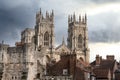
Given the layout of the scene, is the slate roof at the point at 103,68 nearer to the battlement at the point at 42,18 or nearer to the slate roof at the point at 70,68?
the slate roof at the point at 70,68

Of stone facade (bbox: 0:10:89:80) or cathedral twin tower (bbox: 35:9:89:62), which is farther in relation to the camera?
cathedral twin tower (bbox: 35:9:89:62)

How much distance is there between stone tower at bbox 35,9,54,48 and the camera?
116m

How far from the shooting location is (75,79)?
51.4m

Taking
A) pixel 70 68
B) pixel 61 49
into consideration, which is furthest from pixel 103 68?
pixel 61 49

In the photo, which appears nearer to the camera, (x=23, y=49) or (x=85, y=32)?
(x=23, y=49)

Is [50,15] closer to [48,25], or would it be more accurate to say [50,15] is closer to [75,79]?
[48,25]

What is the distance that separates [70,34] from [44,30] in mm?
10405

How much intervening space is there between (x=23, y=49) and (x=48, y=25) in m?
68.0

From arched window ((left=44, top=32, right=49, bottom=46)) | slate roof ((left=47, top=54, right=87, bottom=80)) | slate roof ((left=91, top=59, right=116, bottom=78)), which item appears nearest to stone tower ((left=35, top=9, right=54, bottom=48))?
arched window ((left=44, top=32, right=49, bottom=46))

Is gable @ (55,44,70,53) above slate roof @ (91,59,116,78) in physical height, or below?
above

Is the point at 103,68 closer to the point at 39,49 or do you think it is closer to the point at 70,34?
the point at 39,49

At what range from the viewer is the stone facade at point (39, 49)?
52.0 m

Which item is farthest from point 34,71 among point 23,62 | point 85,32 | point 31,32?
point 85,32

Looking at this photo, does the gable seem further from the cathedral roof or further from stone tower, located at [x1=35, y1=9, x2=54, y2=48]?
stone tower, located at [x1=35, y1=9, x2=54, y2=48]
